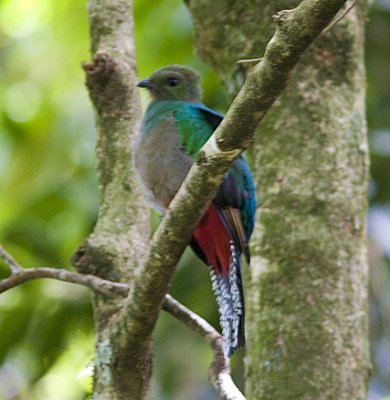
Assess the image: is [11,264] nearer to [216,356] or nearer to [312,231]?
[216,356]

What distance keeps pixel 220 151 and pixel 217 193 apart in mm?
1237

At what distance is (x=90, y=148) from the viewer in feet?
18.7

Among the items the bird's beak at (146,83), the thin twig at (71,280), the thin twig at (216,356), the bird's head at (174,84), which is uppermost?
the bird's head at (174,84)

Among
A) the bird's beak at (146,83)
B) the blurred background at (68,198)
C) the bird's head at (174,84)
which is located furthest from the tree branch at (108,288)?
the bird's head at (174,84)

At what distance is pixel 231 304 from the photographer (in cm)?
342

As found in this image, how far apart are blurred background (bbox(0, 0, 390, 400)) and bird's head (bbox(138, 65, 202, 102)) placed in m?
0.89

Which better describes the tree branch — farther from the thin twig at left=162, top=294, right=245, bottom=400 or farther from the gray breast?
the gray breast

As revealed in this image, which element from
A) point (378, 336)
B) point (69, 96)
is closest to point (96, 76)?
point (69, 96)

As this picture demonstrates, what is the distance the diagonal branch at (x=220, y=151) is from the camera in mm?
2154

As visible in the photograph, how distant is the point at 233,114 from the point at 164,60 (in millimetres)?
3353

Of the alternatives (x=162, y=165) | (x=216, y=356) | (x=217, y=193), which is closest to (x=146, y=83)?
(x=162, y=165)

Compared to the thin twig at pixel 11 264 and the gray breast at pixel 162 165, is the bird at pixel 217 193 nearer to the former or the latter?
the gray breast at pixel 162 165

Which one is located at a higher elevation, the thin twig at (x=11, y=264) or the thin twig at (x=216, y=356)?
the thin twig at (x=11, y=264)

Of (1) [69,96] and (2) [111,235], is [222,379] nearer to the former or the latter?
(2) [111,235]
